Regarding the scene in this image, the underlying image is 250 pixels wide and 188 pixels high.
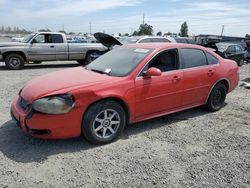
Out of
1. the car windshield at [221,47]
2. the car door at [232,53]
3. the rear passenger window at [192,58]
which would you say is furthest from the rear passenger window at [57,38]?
the rear passenger window at [192,58]

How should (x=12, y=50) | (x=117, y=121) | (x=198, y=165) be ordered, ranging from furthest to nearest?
(x=12, y=50)
(x=117, y=121)
(x=198, y=165)

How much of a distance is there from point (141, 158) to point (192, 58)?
2465mm

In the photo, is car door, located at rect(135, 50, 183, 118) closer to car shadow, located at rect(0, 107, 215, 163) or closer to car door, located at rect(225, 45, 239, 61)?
car shadow, located at rect(0, 107, 215, 163)

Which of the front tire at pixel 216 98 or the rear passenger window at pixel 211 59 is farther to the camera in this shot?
the front tire at pixel 216 98

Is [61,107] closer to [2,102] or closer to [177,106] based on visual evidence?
[177,106]

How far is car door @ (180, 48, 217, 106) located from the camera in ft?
16.6

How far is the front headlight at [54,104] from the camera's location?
3.70m

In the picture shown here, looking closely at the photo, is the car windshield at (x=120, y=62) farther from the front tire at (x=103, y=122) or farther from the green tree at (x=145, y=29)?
the green tree at (x=145, y=29)

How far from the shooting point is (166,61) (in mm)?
4895

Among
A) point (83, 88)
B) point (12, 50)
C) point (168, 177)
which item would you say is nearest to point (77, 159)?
point (83, 88)

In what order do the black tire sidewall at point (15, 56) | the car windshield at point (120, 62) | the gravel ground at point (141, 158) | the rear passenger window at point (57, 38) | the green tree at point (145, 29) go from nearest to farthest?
the gravel ground at point (141, 158)
the car windshield at point (120, 62)
the black tire sidewall at point (15, 56)
the rear passenger window at point (57, 38)
the green tree at point (145, 29)

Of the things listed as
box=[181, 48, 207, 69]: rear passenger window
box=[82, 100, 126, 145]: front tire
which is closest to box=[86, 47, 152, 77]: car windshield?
box=[82, 100, 126, 145]: front tire

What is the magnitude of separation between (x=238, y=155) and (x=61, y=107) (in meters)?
2.63

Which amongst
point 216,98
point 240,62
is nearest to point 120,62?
point 216,98
